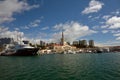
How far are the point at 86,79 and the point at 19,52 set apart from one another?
314ft

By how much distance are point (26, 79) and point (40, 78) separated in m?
2.27

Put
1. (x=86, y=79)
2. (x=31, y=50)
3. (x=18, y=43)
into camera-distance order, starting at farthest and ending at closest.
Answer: (x=18, y=43) → (x=31, y=50) → (x=86, y=79)

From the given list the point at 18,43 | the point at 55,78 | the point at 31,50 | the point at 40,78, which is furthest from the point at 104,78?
the point at 18,43

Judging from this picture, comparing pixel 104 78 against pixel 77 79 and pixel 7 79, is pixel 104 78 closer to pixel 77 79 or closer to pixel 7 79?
pixel 77 79

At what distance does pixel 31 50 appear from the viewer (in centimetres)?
11519

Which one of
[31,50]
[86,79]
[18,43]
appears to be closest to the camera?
[86,79]

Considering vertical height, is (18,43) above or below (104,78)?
above

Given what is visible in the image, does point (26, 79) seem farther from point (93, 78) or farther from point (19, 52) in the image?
point (19, 52)

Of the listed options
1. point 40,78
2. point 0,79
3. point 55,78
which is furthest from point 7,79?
point 55,78

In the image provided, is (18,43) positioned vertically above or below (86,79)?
above

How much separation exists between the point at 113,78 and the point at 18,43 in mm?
105810

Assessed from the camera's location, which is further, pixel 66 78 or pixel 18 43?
pixel 18 43

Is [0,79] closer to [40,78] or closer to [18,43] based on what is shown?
[40,78]

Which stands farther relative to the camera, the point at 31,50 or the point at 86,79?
the point at 31,50
